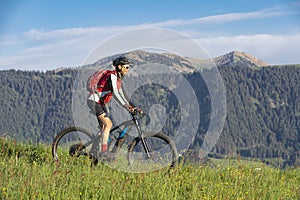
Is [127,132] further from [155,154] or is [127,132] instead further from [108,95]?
[108,95]

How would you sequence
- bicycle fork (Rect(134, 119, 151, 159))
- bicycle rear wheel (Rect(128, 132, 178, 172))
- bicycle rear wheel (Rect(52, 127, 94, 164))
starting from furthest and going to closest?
1. bicycle rear wheel (Rect(52, 127, 94, 164))
2. bicycle fork (Rect(134, 119, 151, 159))
3. bicycle rear wheel (Rect(128, 132, 178, 172))

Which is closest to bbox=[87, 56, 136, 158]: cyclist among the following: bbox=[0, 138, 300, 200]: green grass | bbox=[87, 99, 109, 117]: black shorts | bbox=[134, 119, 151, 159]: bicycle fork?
bbox=[87, 99, 109, 117]: black shorts

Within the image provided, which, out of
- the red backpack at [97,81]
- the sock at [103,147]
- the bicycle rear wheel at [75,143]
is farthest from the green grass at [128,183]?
the red backpack at [97,81]

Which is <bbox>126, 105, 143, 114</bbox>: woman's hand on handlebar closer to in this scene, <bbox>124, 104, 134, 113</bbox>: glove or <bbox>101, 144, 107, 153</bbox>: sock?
<bbox>124, 104, 134, 113</bbox>: glove

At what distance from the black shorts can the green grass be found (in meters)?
1.05

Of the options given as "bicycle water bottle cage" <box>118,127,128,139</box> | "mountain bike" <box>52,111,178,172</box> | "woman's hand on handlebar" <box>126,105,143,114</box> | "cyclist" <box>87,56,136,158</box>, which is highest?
"cyclist" <box>87,56,136,158</box>

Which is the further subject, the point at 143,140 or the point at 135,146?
the point at 135,146

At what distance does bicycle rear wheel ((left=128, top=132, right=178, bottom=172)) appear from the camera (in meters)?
8.42

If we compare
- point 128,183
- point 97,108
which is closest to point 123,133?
point 97,108

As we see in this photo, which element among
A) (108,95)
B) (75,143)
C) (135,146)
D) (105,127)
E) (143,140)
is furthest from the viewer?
(75,143)

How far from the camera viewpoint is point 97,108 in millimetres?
8266

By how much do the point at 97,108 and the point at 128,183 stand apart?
1.81 metres

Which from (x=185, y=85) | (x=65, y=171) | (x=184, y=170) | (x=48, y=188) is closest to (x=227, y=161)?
(x=184, y=170)

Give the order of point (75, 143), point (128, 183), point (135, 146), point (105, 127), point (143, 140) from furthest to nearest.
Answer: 1. point (75, 143)
2. point (135, 146)
3. point (143, 140)
4. point (105, 127)
5. point (128, 183)
